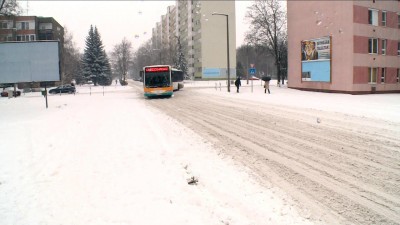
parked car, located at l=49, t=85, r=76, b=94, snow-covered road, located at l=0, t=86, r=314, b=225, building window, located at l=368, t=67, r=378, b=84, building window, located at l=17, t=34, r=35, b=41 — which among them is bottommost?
snow-covered road, located at l=0, t=86, r=314, b=225

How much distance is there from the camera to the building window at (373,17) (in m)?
30.8

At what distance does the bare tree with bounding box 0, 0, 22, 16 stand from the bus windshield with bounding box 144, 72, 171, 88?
48.2 feet

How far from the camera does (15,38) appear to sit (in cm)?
7419

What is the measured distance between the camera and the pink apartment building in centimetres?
2998

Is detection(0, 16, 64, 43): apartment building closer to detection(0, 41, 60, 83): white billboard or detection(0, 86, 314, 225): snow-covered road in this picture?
detection(0, 41, 60, 83): white billboard

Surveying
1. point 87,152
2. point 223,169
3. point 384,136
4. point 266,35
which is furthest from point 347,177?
point 266,35

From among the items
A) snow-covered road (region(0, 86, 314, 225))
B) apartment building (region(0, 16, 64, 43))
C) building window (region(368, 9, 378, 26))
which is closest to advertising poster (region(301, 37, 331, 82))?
building window (region(368, 9, 378, 26))

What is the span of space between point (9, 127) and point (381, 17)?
1319 inches

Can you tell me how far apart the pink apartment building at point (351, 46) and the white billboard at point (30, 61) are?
82.8 feet

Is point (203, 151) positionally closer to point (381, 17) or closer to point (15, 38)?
point (381, 17)

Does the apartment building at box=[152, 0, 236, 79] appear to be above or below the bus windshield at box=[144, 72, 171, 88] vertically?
above

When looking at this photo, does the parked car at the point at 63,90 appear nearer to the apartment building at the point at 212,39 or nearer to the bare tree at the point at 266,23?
the bare tree at the point at 266,23

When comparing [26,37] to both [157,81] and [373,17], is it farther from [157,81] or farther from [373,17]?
[373,17]

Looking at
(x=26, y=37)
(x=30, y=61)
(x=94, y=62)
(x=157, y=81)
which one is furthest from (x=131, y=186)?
(x=26, y=37)
